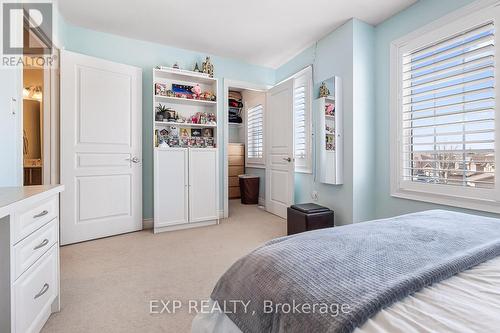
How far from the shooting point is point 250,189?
4.82 metres

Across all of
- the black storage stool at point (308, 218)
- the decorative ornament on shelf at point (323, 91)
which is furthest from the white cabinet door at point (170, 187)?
the decorative ornament on shelf at point (323, 91)

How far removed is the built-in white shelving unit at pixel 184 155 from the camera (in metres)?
3.05

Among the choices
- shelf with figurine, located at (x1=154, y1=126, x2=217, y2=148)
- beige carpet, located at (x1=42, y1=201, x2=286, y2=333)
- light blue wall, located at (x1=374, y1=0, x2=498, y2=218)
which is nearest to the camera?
beige carpet, located at (x1=42, y1=201, x2=286, y2=333)

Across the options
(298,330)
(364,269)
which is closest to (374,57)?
(364,269)

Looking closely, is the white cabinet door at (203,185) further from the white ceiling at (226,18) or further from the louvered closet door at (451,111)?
the louvered closet door at (451,111)

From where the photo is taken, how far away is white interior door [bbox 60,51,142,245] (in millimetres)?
2631

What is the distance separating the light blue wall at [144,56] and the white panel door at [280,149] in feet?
2.77

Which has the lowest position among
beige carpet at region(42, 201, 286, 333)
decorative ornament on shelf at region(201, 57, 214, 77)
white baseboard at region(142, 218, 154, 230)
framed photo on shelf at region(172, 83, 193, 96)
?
beige carpet at region(42, 201, 286, 333)

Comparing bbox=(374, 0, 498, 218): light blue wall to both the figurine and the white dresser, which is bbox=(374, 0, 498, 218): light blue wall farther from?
the white dresser

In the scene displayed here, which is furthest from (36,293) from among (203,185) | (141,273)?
(203,185)

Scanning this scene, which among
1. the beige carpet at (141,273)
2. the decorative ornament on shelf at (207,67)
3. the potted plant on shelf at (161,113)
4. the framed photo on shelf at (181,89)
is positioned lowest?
the beige carpet at (141,273)

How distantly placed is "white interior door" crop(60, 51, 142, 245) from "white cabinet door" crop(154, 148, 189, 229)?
0.28m

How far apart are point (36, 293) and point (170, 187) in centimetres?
192

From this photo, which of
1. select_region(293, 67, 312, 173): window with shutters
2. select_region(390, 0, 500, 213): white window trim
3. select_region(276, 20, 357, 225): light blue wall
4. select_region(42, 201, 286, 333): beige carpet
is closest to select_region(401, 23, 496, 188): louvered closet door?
select_region(390, 0, 500, 213): white window trim
